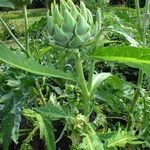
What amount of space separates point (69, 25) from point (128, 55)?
156 mm

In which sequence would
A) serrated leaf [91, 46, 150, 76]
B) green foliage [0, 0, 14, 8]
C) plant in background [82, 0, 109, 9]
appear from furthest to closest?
plant in background [82, 0, 109, 9] < green foliage [0, 0, 14, 8] < serrated leaf [91, 46, 150, 76]

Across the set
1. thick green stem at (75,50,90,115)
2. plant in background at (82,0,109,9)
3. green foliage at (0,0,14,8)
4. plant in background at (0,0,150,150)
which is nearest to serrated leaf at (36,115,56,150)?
plant in background at (0,0,150,150)

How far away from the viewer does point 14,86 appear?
1476 mm

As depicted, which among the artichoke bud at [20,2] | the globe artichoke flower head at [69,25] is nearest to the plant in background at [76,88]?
the globe artichoke flower head at [69,25]

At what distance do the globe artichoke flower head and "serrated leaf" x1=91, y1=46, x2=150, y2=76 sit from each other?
0.06 metres

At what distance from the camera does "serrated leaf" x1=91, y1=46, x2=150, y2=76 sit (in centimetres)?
108

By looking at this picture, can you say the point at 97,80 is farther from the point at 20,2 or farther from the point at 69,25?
the point at 20,2

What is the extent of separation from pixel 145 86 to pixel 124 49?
92 centimetres

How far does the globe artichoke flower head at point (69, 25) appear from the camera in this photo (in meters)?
1.10

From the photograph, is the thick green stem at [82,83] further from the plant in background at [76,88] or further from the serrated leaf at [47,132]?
the serrated leaf at [47,132]

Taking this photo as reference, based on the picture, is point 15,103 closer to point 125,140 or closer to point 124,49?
point 125,140

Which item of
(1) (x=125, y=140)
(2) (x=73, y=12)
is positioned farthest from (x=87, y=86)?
(2) (x=73, y=12)

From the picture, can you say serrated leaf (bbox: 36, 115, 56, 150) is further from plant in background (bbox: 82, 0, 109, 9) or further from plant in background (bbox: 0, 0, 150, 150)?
plant in background (bbox: 82, 0, 109, 9)

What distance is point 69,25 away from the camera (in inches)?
43.1
